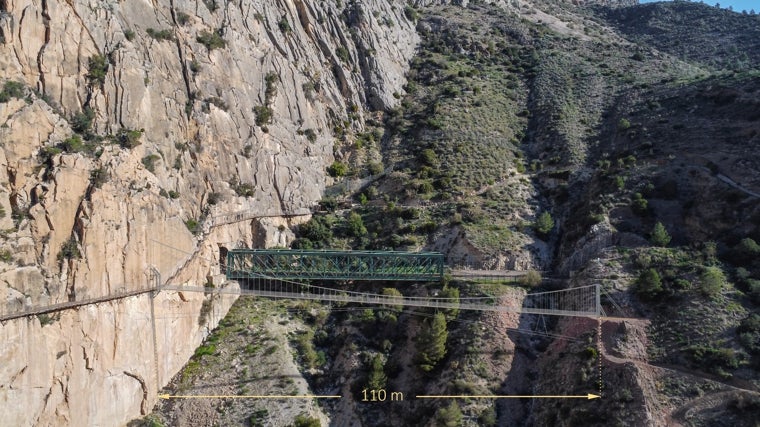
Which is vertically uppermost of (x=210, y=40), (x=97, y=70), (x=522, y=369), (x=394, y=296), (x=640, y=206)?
(x=210, y=40)

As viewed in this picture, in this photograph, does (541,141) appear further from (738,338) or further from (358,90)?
(738,338)

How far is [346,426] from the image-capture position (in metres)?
38.4

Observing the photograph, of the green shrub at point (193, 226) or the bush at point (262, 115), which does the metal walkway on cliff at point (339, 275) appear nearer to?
the green shrub at point (193, 226)

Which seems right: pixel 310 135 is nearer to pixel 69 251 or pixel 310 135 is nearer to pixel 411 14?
pixel 69 251

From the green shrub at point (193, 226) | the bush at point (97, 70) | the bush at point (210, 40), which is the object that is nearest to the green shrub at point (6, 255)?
the green shrub at point (193, 226)

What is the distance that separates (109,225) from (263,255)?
13.6 meters

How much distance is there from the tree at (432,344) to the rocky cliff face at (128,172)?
49.8 feet

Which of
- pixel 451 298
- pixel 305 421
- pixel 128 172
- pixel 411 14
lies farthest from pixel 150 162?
pixel 411 14

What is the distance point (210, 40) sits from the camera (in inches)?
2060

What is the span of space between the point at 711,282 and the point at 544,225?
47.0 feet

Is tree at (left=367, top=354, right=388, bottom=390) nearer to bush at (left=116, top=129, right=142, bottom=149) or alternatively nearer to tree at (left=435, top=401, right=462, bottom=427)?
tree at (left=435, top=401, right=462, bottom=427)

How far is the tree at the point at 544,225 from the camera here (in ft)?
165

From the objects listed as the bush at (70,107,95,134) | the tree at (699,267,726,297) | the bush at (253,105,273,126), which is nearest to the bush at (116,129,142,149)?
the bush at (70,107,95,134)

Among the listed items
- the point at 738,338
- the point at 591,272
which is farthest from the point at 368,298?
the point at 738,338
